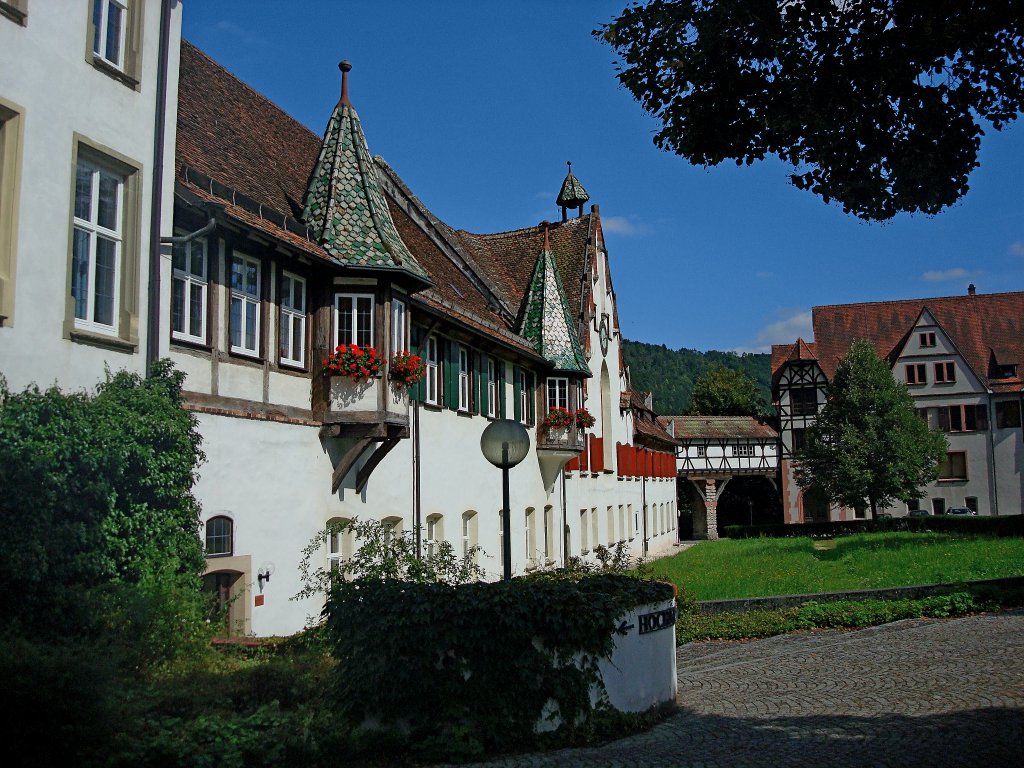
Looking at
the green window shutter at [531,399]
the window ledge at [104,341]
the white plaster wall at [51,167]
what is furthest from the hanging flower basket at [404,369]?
the green window shutter at [531,399]

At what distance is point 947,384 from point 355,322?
170 ft

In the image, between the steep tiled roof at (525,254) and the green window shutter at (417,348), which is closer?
the green window shutter at (417,348)

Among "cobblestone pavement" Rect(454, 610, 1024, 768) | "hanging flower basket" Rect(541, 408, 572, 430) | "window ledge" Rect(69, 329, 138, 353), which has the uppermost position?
"hanging flower basket" Rect(541, 408, 572, 430)

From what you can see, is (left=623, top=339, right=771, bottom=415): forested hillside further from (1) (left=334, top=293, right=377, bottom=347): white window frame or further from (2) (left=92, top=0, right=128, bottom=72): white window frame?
(2) (left=92, top=0, right=128, bottom=72): white window frame

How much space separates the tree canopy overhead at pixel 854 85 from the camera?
751 centimetres

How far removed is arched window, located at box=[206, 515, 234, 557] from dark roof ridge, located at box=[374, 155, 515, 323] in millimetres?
14023

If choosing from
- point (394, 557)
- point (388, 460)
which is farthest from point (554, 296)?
point (394, 557)

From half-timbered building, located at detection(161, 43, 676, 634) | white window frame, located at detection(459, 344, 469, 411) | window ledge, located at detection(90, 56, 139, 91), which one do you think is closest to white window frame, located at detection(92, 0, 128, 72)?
window ledge, located at detection(90, 56, 139, 91)

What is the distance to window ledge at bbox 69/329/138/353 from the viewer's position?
33.7 feet

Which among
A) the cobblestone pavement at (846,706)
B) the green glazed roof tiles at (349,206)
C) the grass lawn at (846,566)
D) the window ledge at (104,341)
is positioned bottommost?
the cobblestone pavement at (846,706)

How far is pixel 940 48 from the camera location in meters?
7.38

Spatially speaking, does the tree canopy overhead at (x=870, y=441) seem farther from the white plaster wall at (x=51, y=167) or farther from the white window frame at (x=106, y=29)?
the white plaster wall at (x=51, y=167)

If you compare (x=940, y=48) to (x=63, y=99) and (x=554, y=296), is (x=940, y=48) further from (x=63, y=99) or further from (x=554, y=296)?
(x=554, y=296)

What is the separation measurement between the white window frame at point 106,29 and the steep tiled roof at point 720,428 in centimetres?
5468
